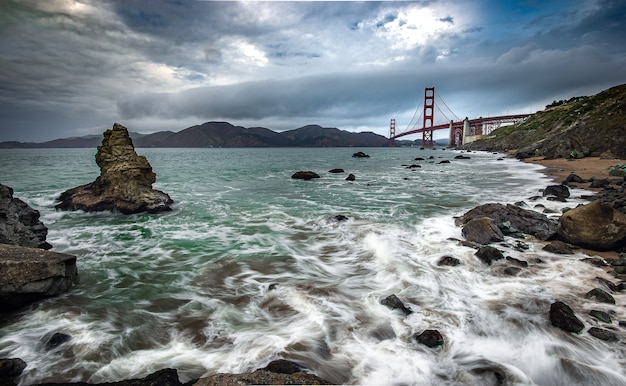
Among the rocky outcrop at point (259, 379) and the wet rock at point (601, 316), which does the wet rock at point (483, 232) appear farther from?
the rocky outcrop at point (259, 379)

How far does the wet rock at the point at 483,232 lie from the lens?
7.45 m

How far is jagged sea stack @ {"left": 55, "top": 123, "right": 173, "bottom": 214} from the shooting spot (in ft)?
40.5

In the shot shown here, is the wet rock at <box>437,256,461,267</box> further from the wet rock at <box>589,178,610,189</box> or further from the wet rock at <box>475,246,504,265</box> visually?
the wet rock at <box>589,178,610,189</box>

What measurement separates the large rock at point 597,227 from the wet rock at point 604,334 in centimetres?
357

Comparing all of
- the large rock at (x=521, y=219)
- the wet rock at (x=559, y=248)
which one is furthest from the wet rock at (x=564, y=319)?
the large rock at (x=521, y=219)

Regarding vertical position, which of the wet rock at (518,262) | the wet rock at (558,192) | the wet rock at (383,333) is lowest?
the wet rock at (383,333)

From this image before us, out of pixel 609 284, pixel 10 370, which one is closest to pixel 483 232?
pixel 609 284

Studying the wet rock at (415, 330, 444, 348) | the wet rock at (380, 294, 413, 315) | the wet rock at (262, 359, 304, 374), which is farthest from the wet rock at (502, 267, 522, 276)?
the wet rock at (262, 359, 304, 374)

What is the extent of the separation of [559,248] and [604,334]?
10.6ft

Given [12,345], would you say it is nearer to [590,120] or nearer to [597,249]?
[597,249]

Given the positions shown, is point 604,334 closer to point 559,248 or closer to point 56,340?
point 559,248

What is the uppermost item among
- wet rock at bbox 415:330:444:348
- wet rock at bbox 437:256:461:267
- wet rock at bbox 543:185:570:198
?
wet rock at bbox 543:185:570:198

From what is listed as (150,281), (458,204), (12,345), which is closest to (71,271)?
(150,281)

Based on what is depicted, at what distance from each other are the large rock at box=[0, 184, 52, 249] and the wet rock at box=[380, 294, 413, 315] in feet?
25.0
